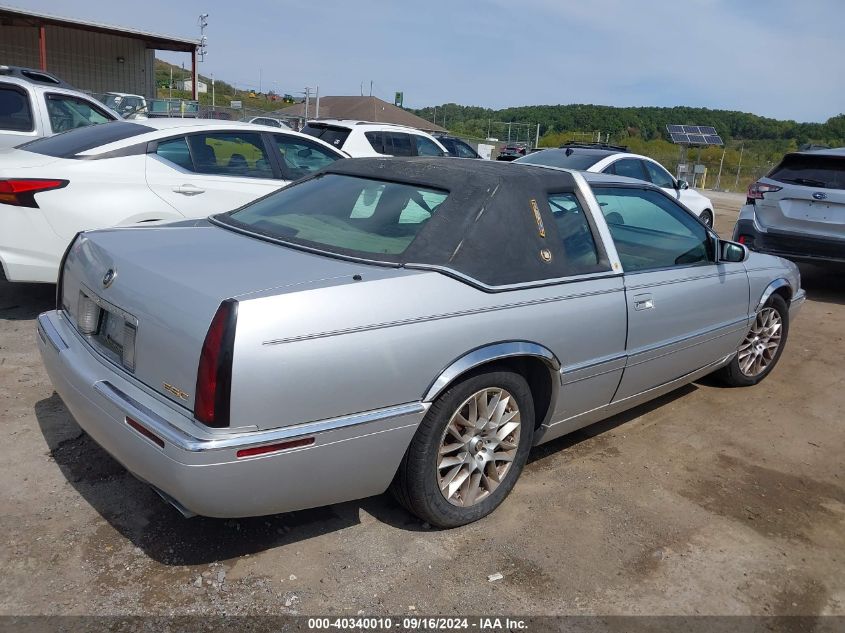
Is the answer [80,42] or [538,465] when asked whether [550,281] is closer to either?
[538,465]

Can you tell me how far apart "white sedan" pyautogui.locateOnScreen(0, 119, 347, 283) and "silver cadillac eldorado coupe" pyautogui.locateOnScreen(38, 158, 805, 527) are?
6.51ft

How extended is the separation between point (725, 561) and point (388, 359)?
1.77m

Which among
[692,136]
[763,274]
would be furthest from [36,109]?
[692,136]

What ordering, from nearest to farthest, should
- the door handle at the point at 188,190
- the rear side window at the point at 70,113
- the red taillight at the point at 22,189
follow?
the red taillight at the point at 22,189 < the door handle at the point at 188,190 < the rear side window at the point at 70,113

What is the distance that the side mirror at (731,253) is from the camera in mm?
4371

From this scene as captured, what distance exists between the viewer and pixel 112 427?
261 cm

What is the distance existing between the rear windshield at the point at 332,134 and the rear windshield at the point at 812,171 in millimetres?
5750

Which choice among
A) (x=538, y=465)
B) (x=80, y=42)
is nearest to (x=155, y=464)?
(x=538, y=465)

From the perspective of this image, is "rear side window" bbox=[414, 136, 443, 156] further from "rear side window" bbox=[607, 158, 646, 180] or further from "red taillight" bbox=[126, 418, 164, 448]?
"red taillight" bbox=[126, 418, 164, 448]

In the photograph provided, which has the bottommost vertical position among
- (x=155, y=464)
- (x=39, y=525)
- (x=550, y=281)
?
(x=39, y=525)

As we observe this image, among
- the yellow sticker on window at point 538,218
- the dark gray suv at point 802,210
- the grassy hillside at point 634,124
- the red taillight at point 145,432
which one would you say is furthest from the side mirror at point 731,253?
the grassy hillside at point 634,124

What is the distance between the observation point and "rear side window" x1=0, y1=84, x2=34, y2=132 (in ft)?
25.4

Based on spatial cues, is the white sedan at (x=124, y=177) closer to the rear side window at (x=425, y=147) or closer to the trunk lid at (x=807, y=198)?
the rear side window at (x=425, y=147)

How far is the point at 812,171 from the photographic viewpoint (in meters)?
8.09
